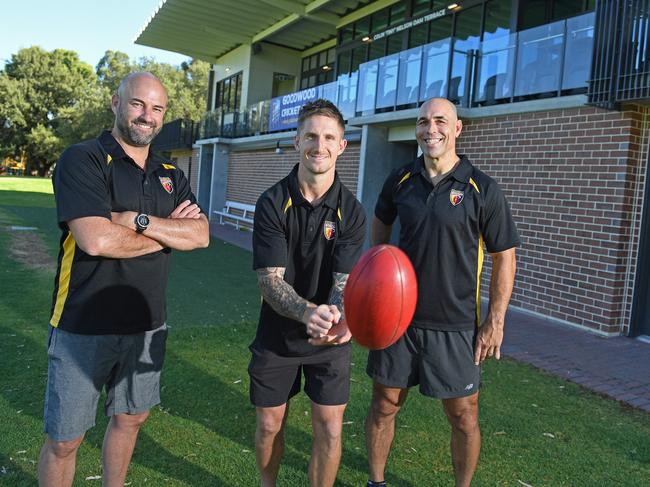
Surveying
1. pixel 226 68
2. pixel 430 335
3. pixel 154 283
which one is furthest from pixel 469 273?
pixel 226 68

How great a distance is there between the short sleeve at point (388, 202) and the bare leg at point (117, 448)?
1.75 m

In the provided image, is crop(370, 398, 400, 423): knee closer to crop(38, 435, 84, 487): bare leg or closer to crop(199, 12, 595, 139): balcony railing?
crop(38, 435, 84, 487): bare leg

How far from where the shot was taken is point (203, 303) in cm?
800

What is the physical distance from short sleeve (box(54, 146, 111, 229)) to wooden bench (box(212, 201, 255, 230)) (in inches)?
644

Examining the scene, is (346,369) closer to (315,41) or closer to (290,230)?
(290,230)

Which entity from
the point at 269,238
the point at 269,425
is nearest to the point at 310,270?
the point at 269,238

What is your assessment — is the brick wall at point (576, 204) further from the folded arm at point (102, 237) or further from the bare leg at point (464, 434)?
the folded arm at point (102, 237)

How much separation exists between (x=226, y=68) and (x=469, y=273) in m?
24.4

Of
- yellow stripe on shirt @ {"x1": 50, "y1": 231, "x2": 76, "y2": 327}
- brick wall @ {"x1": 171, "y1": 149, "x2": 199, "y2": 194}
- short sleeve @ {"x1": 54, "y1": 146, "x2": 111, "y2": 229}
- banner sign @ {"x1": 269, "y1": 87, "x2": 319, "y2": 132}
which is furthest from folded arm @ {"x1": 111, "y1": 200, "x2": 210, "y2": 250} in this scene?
brick wall @ {"x1": 171, "y1": 149, "x2": 199, "y2": 194}

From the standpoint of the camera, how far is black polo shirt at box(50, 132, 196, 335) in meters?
2.51

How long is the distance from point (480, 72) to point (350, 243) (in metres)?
7.92

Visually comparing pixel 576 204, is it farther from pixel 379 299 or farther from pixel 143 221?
pixel 143 221

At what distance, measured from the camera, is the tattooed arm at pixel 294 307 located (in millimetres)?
2330

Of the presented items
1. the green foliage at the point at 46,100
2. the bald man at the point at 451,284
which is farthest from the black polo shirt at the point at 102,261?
the green foliage at the point at 46,100
